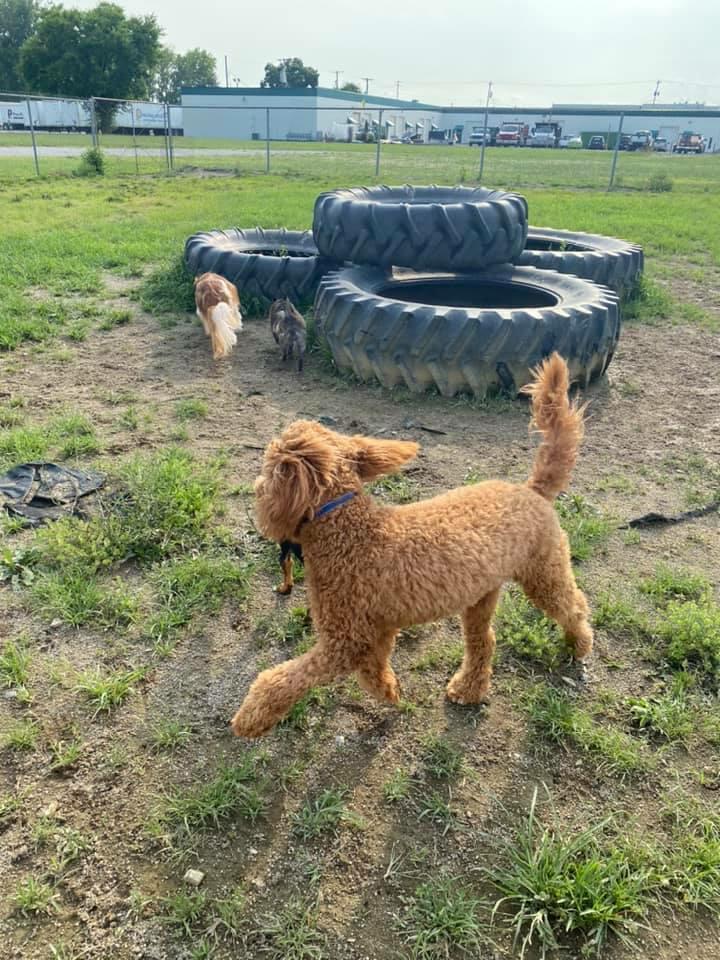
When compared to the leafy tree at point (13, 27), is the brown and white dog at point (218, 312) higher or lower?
lower

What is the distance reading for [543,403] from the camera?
243 cm

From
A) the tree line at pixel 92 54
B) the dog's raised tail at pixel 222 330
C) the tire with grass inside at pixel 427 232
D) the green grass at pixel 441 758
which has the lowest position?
the green grass at pixel 441 758

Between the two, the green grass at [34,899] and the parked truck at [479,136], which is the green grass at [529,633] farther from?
the parked truck at [479,136]

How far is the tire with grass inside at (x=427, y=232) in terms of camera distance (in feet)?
19.5

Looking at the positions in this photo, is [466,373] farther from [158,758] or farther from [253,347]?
[158,758]

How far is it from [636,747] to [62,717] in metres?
2.10

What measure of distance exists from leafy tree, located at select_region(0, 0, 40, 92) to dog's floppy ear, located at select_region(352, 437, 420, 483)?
90.5 m

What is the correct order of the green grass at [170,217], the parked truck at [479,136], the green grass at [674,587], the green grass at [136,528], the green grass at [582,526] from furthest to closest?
the parked truck at [479,136], the green grass at [170,217], the green grass at [582,526], the green grass at [136,528], the green grass at [674,587]

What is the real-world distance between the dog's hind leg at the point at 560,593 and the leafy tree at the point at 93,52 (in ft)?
220

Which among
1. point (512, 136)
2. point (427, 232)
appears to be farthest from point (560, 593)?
point (512, 136)

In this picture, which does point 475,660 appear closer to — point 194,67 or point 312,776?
point 312,776

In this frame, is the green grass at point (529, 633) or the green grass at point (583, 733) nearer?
the green grass at point (583, 733)

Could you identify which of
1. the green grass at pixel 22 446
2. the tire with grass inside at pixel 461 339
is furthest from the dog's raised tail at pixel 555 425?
the green grass at pixel 22 446

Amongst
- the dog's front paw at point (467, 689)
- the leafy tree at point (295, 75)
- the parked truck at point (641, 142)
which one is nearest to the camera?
the dog's front paw at point (467, 689)
